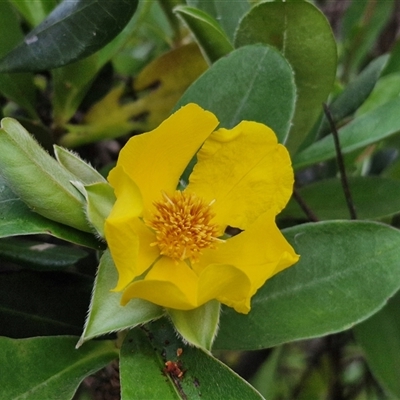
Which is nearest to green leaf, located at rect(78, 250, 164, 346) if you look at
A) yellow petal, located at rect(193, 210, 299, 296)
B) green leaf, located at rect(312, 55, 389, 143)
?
yellow petal, located at rect(193, 210, 299, 296)

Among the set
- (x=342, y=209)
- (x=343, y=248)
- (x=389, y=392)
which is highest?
(x=343, y=248)

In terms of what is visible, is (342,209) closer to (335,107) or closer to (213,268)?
(335,107)

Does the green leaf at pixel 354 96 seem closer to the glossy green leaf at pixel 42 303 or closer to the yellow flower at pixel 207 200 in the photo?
the yellow flower at pixel 207 200

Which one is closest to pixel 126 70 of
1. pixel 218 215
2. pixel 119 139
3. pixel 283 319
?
pixel 119 139

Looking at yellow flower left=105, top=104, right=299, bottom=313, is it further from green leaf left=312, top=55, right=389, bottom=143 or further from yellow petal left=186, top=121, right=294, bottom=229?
green leaf left=312, top=55, right=389, bottom=143

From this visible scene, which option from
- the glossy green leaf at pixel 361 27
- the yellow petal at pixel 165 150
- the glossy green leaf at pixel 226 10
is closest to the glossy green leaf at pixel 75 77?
the glossy green leaf at pixel 226 10

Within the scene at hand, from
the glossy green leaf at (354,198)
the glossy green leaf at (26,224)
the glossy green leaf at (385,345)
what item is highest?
the glossy green leaf at (26,224)
